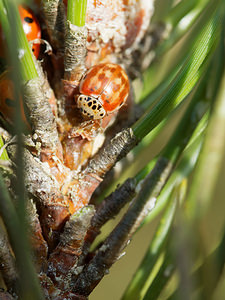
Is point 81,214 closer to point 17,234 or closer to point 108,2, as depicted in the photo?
point 17,234

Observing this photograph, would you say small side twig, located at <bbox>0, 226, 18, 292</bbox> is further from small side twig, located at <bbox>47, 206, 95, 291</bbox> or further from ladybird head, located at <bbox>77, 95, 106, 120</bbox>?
ladybird head, located at <bbox>77, 95, 106, 120</bbox>

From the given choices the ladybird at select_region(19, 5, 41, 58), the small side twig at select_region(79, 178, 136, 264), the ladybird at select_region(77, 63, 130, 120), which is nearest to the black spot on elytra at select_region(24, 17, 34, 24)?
the ladybird at select_region(19, 5, 41, 58)

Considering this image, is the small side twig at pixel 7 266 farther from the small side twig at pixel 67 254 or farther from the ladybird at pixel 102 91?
the ladybird at pixel 102 91

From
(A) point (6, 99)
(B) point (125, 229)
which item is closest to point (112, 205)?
(B) point (125, 229)

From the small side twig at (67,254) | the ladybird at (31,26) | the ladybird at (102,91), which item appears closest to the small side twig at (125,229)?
the small side twig at (67,254)

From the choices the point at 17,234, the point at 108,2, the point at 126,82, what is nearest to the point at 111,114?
the point at 126,82

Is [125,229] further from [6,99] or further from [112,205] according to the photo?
[6,99]

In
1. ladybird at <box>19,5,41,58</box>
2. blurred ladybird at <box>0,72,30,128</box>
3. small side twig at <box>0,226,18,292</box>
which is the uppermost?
ladybird at <box>19,5,41,58</box>
